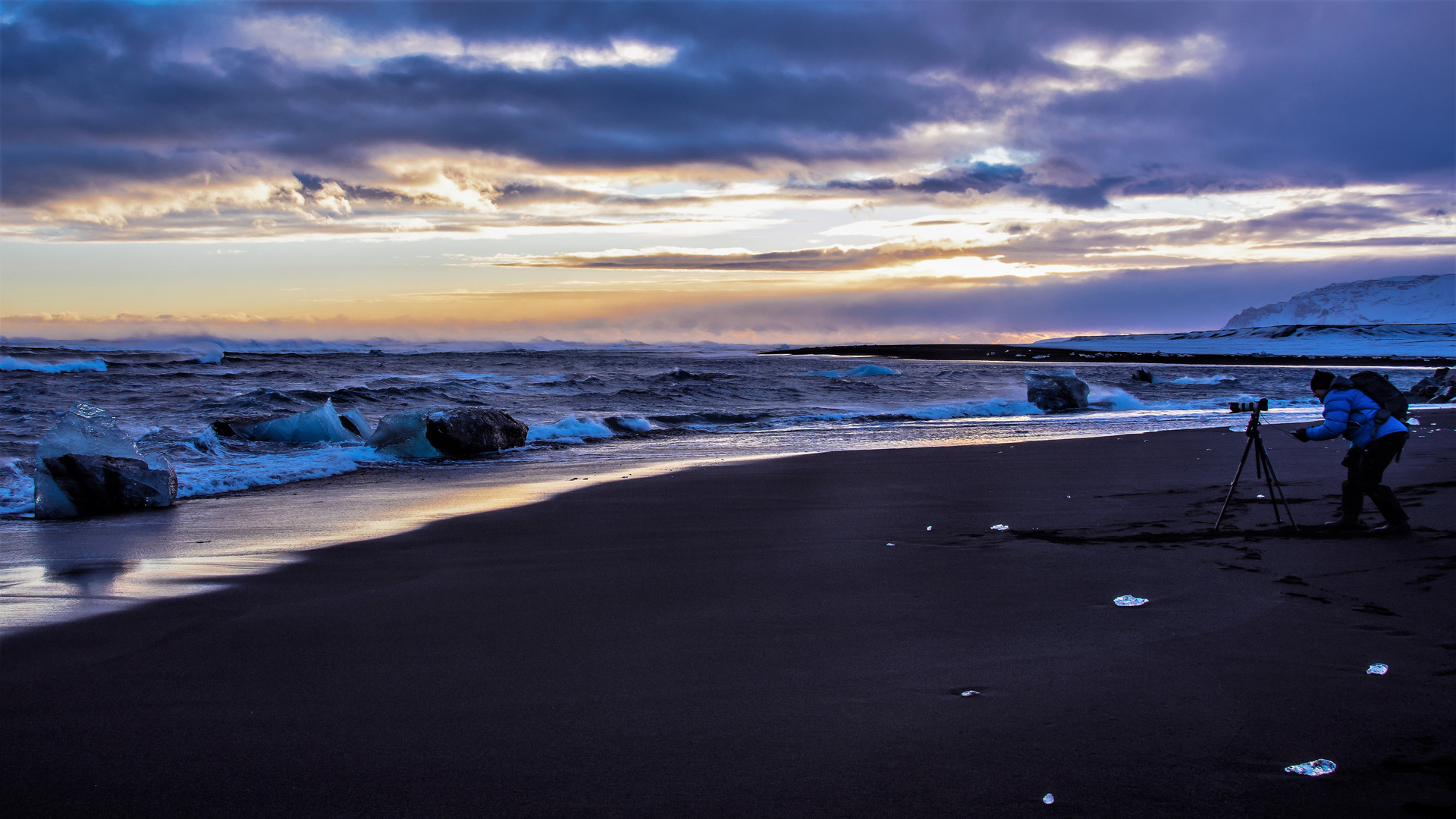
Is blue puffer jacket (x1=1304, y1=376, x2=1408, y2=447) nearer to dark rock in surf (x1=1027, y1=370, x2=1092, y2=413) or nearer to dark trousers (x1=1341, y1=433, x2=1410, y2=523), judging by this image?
dark trousers (x1=1341, y1=433, x2=1410, y2=523)

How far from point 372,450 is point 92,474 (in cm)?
463

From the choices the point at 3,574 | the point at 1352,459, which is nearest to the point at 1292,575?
the point at 1352,459

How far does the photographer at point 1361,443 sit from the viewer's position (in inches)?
230

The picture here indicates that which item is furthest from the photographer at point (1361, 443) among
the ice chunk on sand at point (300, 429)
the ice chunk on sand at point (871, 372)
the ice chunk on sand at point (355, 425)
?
the ice chunk on sand at point (871, 372)

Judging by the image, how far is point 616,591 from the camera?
479 cm

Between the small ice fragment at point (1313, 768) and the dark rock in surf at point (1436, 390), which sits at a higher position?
the dark rock in surf at point (1436, 390)

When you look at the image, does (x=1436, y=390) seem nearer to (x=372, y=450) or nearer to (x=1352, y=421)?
(x=1352, y=421)

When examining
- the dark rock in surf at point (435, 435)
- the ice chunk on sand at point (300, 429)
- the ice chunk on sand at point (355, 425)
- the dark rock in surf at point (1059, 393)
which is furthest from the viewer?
the dark rock in surf at point (1059, 393)

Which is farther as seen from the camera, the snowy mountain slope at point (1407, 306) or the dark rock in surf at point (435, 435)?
the snowy mountain slope at point (1407, 306)

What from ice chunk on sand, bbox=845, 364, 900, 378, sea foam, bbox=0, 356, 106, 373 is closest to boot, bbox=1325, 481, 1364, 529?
ice chunk on sand, bbox=845, 364, 900, 378

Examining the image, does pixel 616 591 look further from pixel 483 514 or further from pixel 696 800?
pixel 483 514

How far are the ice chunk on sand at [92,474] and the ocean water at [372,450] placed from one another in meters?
0.27

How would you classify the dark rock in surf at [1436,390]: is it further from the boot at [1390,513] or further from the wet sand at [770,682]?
the wet sand at [770,682]

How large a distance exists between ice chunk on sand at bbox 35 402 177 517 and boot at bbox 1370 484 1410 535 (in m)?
10.1
